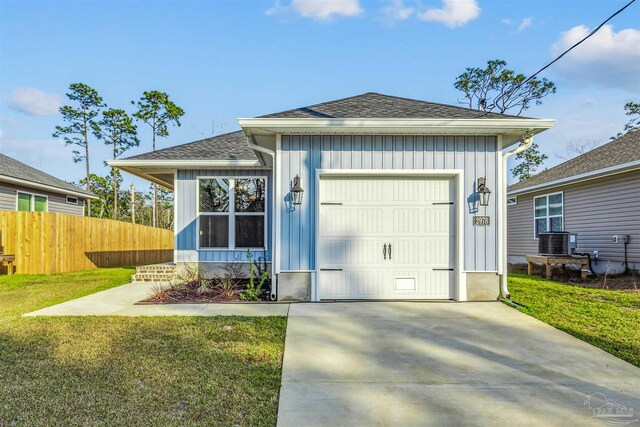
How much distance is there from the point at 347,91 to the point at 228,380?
17.4 metres

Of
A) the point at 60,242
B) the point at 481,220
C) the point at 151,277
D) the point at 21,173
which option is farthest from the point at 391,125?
the point at 21,173

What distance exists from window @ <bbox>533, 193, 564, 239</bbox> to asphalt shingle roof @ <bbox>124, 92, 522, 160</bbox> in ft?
23.0

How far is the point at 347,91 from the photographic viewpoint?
18625mm

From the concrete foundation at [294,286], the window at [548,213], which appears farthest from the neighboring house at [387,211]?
Result: the window at [548,213]

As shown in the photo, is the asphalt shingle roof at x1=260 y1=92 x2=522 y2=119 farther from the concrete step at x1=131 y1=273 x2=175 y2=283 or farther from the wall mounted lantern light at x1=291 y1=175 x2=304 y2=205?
the concrete step at x1=131 y1=273 x2=175 y2=283

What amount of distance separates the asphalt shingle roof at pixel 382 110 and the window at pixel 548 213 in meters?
6.94

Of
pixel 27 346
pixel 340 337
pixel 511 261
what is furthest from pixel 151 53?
pixel 511 261

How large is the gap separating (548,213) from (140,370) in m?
12.8

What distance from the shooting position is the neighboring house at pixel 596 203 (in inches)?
355

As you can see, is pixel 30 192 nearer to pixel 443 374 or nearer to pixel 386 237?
pixel 386 237

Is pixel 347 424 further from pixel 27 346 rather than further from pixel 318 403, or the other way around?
pixel 27 346

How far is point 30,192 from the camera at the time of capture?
12.8 metres

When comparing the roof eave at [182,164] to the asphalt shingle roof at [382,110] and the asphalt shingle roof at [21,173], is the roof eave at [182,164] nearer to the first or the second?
the asphalt shingle roof at [382,110]

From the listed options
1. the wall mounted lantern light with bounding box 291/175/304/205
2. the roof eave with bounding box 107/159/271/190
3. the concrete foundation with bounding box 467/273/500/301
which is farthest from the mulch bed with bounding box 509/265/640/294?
the roof eave with bounding box 107/159/271/190
